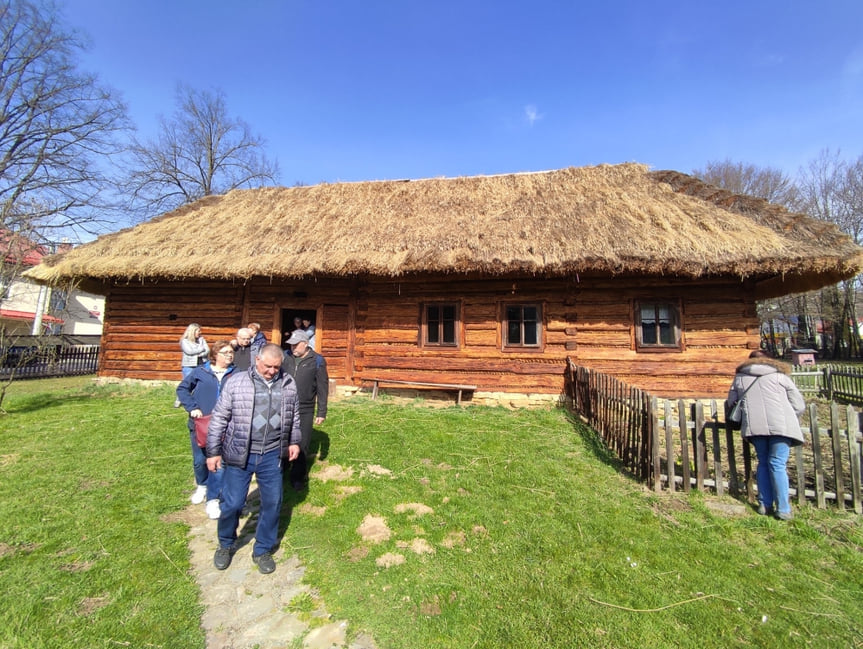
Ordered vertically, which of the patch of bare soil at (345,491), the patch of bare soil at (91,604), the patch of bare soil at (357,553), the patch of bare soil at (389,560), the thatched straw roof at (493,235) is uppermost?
the thatched straw roof at (493,235)

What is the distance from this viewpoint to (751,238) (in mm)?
7871

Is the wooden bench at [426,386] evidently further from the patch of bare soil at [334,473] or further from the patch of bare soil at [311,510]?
the patch of bare soil at [311,510]

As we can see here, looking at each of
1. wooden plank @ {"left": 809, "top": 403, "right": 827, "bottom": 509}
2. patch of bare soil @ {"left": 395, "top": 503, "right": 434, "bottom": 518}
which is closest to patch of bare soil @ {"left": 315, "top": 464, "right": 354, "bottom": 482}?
patch of bare soil @ {"left": 395, "top": 503, "right": 434, "bottom": 518}

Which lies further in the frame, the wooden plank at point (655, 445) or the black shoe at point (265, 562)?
the wooden plank at point (655, 445)

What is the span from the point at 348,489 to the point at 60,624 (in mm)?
2466

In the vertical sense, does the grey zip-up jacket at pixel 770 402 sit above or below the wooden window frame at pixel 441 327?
below

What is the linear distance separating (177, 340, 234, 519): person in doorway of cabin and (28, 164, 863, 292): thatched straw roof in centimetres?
478

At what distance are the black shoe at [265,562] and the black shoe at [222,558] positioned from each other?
190 mm

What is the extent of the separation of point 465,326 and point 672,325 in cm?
454

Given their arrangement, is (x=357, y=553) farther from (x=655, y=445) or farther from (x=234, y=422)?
(x=655, y=445)

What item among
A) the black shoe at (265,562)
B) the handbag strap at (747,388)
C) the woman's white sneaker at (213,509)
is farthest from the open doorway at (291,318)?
the handbag strap at (747,388)

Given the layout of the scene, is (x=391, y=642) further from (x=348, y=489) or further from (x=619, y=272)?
(x=619, y=272)

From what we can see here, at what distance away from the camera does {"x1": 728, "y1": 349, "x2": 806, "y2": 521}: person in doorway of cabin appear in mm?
3865

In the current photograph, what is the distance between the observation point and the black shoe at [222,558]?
3.07m
